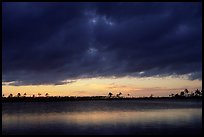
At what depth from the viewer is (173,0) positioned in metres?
6.87

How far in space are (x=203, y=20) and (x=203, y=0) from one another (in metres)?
0.48

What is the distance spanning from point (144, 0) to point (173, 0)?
64cm

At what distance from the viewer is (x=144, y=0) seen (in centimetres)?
691

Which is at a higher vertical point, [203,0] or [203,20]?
[203,0]

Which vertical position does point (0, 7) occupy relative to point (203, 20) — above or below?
above

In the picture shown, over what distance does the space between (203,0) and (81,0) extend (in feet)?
8.83

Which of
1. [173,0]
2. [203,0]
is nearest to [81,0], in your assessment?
[173,0]

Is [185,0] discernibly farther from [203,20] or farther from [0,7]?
[0,7]

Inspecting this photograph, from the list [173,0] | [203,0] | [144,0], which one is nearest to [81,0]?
[144,0]

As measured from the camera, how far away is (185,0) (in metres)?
6.84

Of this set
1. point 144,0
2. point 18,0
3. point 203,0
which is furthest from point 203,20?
point 18,0

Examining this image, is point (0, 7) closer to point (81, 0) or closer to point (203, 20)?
point (81, 0)

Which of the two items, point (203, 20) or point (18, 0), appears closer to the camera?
point (203, 20)

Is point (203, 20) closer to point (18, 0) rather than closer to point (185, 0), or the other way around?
point (185, 0)
